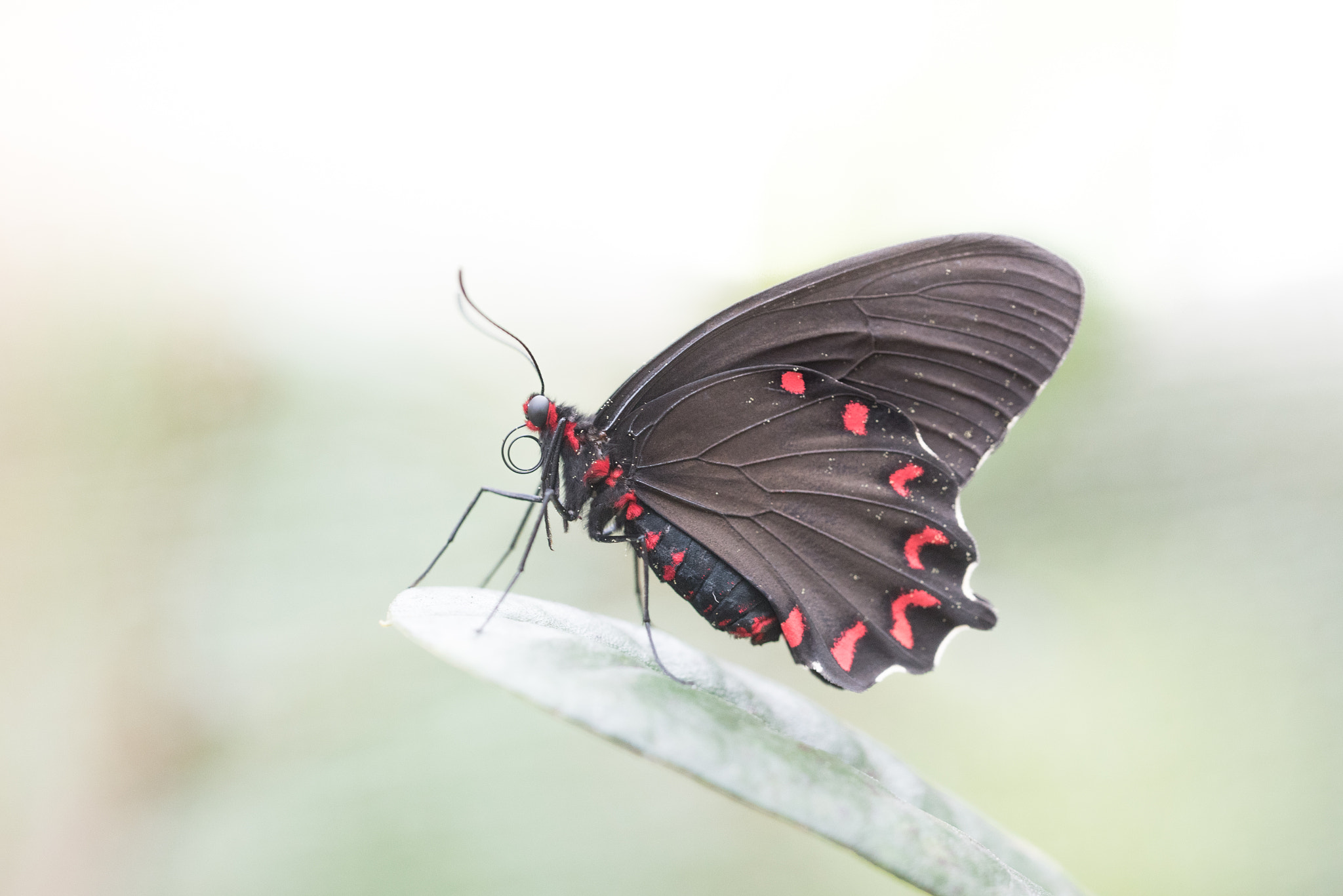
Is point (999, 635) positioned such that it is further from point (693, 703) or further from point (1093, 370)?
point (693, 703)

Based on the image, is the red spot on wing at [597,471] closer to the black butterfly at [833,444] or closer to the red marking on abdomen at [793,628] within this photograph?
the black butterfly at [833,444]

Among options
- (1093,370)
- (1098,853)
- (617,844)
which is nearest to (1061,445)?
(1093,370)

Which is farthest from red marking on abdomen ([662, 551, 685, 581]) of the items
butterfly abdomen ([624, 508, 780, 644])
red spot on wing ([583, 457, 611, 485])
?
red spot on wing ([583, 457, 611, 485])

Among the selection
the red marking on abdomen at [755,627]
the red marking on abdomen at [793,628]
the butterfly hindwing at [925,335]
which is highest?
the butterfly hindwing at [925,335]

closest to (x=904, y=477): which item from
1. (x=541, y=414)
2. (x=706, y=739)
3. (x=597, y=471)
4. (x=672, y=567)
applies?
(x=672, y=567)

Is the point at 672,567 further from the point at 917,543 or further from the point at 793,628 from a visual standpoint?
the point at 917,543

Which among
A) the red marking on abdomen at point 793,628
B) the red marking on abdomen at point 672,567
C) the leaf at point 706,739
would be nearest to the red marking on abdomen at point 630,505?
the red marking on abdomen at point 672,567

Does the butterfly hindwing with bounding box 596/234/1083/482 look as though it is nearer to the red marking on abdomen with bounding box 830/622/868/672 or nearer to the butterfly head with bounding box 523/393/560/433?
the butterfly head with bounding box 523/393/560/433
